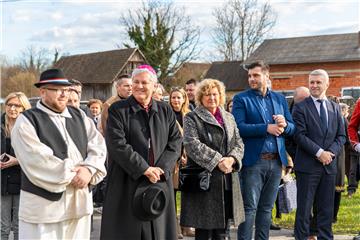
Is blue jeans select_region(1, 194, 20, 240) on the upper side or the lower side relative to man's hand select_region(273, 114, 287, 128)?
lower

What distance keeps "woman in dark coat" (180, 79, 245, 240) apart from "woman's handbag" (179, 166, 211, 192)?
0.21 feet

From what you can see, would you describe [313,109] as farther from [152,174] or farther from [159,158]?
[152,174]

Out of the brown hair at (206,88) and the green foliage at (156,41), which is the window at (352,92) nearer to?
the brown hair at (206,88)

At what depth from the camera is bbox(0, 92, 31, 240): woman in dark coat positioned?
583cm

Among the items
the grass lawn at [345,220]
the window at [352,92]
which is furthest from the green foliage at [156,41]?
the grass lawn at [345,220]

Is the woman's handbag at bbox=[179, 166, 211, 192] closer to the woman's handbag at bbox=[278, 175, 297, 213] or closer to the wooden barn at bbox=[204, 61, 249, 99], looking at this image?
the woman's handbag at bbox=[278, 175, 297, 213]

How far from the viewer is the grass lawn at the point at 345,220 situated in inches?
303

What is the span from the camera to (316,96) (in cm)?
652

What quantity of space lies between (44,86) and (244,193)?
2631 mm

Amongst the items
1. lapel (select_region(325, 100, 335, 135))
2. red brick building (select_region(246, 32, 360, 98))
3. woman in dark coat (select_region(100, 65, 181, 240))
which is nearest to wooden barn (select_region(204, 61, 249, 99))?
red brick building (select_region(246, 32, 360, 98))

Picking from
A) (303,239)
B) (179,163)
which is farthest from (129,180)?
(303,239)

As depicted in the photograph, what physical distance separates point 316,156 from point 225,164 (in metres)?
1.34

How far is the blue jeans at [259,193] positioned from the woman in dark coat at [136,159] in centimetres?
110

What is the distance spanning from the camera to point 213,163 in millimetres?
5570
